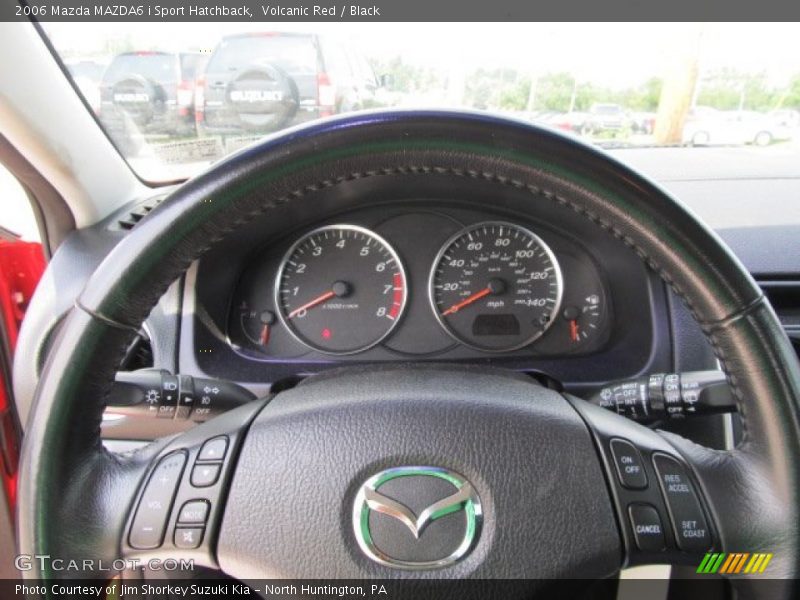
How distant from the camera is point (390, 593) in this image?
1004 millimetres

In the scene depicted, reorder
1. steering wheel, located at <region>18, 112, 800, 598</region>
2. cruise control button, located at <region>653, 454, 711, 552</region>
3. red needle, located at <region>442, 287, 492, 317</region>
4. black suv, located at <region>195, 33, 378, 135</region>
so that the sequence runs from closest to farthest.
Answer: steering wheel, located at <region>18, 112, 800, 598</region> < cruise control button, located at <region>653, 454, 711, 552</region> < black suv, located at <region>195, 33, 378, 135</region> < red needle, located at <region>442, 287, 492, 317</region>

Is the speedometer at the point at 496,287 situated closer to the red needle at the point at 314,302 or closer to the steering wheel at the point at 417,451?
→ the red needle at the point at 314,302

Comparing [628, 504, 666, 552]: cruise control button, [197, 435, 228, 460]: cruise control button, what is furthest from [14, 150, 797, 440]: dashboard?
[628, 504, 666, 552]: cruise control button

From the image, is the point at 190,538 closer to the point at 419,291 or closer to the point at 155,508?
the point at 155,508

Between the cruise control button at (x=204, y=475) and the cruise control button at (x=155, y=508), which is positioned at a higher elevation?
the cruise control button at (x=204, y=475)

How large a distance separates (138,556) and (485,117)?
0.80m

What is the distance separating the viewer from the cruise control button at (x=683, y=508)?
3.41 feet

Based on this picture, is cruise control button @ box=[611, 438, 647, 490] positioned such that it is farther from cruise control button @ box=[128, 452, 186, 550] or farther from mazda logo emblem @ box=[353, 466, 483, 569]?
cruise control button @ box=[128, 452, 186, 550]

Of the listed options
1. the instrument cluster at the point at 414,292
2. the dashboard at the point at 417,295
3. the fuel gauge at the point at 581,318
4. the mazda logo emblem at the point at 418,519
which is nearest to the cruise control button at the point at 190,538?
the mazda logo emblem at the point at 418,519

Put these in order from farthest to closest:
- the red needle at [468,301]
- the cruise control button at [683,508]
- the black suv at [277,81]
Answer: the red needle at [468,301], the black suv at [277,81], the cruise control button at [683,508]

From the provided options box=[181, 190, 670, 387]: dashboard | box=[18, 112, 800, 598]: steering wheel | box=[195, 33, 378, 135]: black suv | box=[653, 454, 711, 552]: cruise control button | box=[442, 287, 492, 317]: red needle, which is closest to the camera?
box=[18, 112, 800, 598]: steering wheel

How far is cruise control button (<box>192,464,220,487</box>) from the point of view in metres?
1.09

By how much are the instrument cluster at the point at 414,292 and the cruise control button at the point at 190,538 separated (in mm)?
1238

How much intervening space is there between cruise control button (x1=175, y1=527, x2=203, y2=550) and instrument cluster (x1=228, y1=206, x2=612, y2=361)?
48.7 inches
